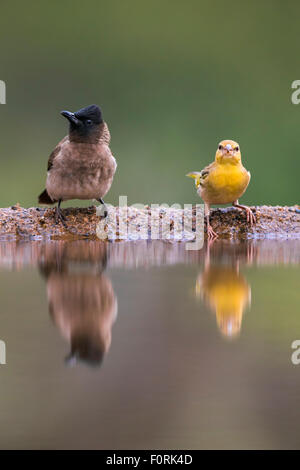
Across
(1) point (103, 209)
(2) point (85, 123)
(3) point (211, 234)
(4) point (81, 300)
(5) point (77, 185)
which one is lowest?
(4) point (81, 300)

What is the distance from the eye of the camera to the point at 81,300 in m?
1.65

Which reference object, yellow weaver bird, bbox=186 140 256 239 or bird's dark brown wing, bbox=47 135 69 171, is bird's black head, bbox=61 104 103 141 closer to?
bird's dark brown wing, bbox=47 135 69 171

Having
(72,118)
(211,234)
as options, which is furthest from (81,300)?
(72,118)

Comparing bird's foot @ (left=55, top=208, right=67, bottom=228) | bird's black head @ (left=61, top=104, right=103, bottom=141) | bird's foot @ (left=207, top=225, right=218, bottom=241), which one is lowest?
bird's foot @ (left=207, top=225, right=218, bottom=241)

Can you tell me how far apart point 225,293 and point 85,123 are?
6.14 ft

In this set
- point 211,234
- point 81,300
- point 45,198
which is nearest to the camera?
point 81,300

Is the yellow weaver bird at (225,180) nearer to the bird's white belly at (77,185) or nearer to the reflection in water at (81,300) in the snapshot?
the bird's white belly at (77,185)

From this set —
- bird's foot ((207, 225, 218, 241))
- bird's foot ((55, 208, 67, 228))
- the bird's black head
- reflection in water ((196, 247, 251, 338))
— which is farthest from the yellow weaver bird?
reflection in water ((196, 247, 251, 338))

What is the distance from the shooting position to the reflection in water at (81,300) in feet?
3.99

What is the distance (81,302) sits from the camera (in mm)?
1618

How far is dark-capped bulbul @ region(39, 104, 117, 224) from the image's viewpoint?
3295 millimetres

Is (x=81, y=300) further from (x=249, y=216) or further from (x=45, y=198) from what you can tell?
(x=45, y=198)

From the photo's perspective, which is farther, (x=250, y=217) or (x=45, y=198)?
(x=45, y=198)

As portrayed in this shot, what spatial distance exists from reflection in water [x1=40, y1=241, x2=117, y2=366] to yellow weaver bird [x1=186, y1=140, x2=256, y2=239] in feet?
2.73
